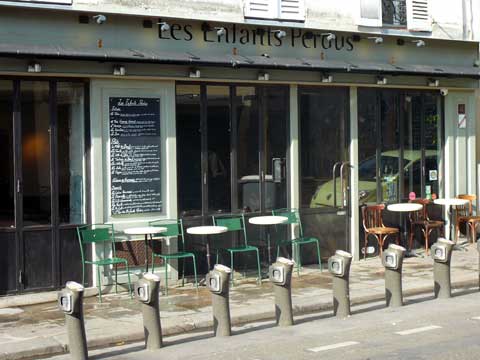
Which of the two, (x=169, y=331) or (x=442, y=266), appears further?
(x=442, y=266)

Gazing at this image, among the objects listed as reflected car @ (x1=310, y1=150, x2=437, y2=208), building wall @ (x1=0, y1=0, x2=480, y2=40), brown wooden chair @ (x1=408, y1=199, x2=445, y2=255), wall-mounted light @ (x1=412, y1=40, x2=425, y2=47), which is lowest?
brown wooden chair @ (x1=408, y1=199, x2=445, y2=255)

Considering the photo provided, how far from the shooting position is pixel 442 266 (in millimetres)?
10914

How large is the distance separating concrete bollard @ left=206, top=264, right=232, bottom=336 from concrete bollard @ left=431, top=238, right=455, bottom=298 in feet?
10.8

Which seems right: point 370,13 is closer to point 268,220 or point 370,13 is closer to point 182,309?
point 268,220

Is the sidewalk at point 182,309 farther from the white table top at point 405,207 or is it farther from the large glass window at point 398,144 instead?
the large glass window at point 398,144

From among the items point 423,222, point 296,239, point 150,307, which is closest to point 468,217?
point 423,222

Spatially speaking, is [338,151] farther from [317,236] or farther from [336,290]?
[336,290]

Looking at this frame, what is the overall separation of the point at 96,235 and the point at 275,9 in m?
4.51

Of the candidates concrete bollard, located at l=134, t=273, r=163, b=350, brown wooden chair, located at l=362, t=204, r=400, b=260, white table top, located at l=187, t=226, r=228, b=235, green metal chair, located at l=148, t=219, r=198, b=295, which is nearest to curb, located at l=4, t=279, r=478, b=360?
concrete bollard, located at l=134, t=273, r=163, b=350

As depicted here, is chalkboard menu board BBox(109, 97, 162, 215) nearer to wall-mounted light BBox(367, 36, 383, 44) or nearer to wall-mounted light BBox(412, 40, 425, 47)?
wall-mounted light BBox(367, 36, 383, 44)

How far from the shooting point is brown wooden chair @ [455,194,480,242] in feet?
50.5

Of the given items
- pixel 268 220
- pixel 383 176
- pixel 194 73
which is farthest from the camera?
pixel 383 176

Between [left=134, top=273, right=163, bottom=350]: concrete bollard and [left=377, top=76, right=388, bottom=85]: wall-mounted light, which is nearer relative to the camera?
[left=134, top=273, right=163, bottom=350]: concrete bollard

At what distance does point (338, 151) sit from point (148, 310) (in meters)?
6.44
